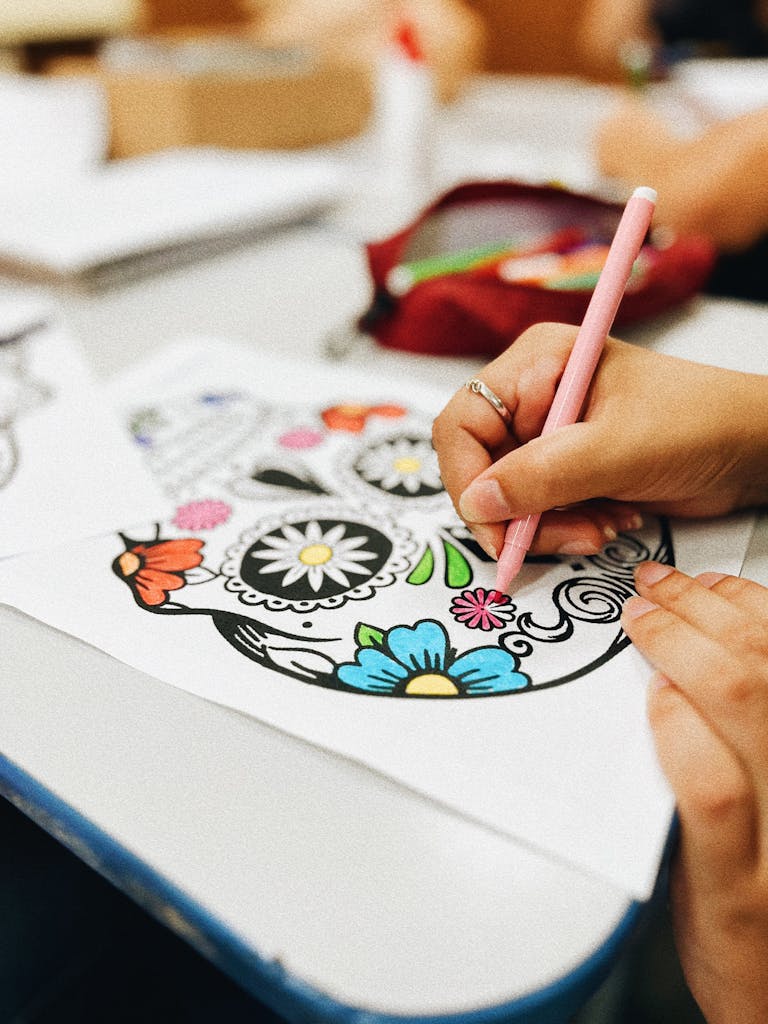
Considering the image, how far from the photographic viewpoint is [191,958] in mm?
555

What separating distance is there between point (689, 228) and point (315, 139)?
748mm

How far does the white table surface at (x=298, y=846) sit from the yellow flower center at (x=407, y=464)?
0.62 feet

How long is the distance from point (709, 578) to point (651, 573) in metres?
0.02

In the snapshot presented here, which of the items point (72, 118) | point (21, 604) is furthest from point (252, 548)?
point (72, 118)

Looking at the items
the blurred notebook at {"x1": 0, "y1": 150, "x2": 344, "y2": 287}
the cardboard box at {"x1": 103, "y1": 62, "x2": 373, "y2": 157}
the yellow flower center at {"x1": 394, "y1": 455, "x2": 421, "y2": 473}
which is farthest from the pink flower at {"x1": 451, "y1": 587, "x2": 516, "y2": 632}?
the cardboard box at {"x1": 103, "y1": 62, "x2": 373, "y2": 157}

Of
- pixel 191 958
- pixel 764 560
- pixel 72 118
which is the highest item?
pixel 72 118

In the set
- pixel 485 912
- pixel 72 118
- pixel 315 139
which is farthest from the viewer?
pixel 315 139

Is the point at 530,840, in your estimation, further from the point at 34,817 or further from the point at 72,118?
the point at 72,118

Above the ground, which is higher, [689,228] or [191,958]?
[689,228]

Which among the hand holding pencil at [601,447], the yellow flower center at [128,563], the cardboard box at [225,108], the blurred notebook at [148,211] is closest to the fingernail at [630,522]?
the hand holding pencil at [601,447]

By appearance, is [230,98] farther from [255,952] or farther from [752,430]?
[255,952]

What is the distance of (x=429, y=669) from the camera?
28cm

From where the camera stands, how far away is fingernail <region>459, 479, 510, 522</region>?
309 mm

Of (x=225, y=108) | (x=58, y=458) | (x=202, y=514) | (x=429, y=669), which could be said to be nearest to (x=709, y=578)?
(x=429, y=669)
